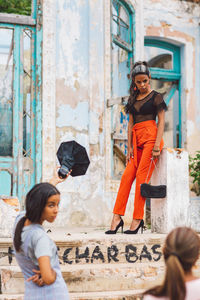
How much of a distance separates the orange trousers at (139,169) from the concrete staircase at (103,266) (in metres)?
0.48

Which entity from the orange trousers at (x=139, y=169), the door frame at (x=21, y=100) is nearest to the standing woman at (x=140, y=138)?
the orange trousers at (x=139, y=169)

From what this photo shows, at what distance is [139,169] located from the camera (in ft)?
18.1

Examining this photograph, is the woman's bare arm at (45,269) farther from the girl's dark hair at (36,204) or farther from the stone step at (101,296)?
the stone step at (101,296)

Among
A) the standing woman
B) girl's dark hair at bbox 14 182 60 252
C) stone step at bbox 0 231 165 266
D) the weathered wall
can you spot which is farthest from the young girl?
the weathered wall

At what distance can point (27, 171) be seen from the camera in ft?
23.5

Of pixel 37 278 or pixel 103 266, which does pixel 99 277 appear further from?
pixel 37 278

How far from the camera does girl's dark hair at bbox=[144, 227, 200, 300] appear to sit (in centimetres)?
211

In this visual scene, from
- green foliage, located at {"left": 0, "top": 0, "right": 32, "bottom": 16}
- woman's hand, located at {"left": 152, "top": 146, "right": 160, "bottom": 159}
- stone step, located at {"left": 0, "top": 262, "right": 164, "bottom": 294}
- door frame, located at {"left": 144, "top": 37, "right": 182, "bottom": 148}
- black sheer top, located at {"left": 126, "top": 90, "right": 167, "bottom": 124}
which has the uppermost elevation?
green foliage, located at {"left": 0, "top": 0, "right": 32, "bottom": 16}

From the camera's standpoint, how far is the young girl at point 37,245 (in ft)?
9.04

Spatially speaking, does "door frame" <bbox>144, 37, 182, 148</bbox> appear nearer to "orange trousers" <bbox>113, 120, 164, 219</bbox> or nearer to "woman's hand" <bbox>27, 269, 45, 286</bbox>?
"orange trousers" <bbox>113, 120, 164, 219</bbox>

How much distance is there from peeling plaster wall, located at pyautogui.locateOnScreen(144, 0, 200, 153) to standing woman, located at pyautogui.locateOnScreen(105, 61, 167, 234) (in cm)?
429

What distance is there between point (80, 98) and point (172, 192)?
7.92 ft

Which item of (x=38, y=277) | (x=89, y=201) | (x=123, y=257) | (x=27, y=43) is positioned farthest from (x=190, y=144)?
(x=38, y=277)

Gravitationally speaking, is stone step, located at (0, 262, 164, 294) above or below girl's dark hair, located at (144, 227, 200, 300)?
below
